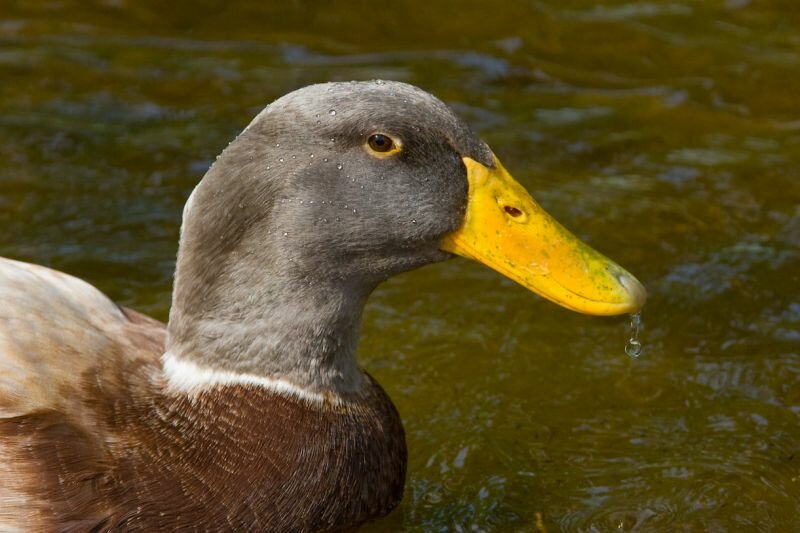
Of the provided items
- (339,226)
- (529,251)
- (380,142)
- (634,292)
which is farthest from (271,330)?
(634,292)

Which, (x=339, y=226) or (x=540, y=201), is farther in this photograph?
(x=540, y=201)

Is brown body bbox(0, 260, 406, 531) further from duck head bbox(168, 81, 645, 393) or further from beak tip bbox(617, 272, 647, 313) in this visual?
beak tip bbox(617, 272, 647, 313)

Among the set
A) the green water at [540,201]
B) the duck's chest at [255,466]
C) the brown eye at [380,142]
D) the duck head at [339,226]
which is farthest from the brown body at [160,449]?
the brown eye at [380,142]

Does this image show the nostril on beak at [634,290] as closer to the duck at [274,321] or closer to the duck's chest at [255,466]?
the duck at [274,321]

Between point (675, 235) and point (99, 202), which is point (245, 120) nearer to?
point (99, 202)

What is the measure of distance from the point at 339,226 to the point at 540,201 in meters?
2.83

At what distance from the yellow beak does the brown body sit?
703 millimetres

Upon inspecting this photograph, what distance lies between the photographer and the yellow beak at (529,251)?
4.29m

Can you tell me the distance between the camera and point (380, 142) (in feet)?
13.7

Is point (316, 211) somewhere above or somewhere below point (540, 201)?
above

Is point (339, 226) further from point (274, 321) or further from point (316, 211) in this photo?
point (274, 321)

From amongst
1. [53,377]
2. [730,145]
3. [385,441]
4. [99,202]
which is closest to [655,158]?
[730,145]

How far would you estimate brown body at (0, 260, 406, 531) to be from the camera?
13.2 feet

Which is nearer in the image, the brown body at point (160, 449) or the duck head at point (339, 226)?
the brown body at point (160, 449)
